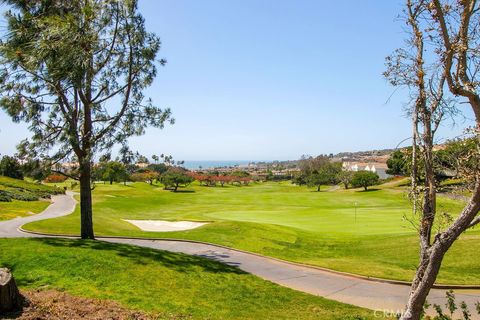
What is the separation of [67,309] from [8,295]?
1.30 metres

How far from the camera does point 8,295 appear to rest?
782 centimetres

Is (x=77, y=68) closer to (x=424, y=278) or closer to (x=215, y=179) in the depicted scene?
(x=424, y=278)

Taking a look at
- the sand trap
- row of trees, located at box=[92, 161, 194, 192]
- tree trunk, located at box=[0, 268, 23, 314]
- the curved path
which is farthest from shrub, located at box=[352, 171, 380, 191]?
tree trunk, located at box=[0, 268, 23, 314]

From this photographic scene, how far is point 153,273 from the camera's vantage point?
13.6 m

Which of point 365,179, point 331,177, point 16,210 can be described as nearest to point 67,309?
point 16,210

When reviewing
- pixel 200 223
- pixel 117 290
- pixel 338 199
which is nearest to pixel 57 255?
pixel 117 290

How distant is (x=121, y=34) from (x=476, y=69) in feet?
55.0

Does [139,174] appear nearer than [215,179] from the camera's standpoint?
No

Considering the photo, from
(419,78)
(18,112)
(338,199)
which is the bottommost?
(338,199)

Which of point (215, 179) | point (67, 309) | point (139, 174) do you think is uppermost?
point (139, 174)

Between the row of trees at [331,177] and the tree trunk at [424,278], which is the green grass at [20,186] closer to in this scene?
the tree trunk at [424,278]

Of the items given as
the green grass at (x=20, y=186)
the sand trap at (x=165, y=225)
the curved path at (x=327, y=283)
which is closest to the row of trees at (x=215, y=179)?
the green grass at (x=20, y=186)

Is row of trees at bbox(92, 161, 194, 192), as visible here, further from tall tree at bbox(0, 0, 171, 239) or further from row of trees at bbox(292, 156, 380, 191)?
row of trees at bbox(292, 156, 380, 191)

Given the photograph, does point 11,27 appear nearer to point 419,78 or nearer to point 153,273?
point 153,273
